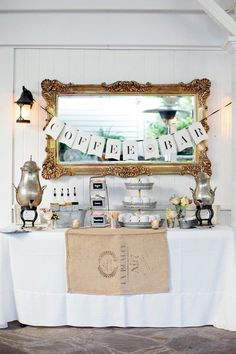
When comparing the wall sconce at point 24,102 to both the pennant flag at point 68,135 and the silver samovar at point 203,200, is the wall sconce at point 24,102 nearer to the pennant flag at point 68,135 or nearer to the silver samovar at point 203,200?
the pennant flag at point 68,135

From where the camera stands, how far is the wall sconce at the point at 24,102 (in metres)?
3.51

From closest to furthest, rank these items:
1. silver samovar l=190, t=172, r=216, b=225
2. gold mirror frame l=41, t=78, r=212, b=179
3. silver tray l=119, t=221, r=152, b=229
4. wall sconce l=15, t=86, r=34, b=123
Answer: silver tray l=119, t=221, r=152, b=229
silver samovar l=190, t=172, r=216, b=225
wall sconce l=15, t=86, r=34, b=123
gold mirror frame l=41, t=78, r=212, b=179

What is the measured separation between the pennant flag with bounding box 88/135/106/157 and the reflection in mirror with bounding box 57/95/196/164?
0.25 feet

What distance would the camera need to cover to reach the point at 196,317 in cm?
297

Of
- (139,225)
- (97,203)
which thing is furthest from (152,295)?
(97,203)

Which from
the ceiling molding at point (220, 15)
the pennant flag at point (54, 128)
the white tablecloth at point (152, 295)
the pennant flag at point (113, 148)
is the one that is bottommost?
the white tablecloth at point (152, 295)

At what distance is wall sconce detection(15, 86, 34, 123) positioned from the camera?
11.5ft

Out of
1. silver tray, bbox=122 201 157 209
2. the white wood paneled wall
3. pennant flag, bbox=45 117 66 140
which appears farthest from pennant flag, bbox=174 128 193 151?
pennant flag, bbox=45 117 66 140

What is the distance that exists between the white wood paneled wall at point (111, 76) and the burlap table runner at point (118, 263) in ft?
2.92

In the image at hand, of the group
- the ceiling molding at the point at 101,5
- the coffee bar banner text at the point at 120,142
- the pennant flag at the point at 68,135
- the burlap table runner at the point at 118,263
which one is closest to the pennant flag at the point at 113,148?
the coffee bar banner text at the point at 120,142

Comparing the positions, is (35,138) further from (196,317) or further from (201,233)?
(196,317)

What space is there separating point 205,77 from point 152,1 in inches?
31.5

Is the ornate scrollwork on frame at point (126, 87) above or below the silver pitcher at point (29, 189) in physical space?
above

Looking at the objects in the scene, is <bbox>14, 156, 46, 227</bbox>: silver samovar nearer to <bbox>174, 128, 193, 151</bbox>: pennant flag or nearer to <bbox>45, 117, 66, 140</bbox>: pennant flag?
<bbox>45, 117, 66, 140</bbox>: pennant flag
